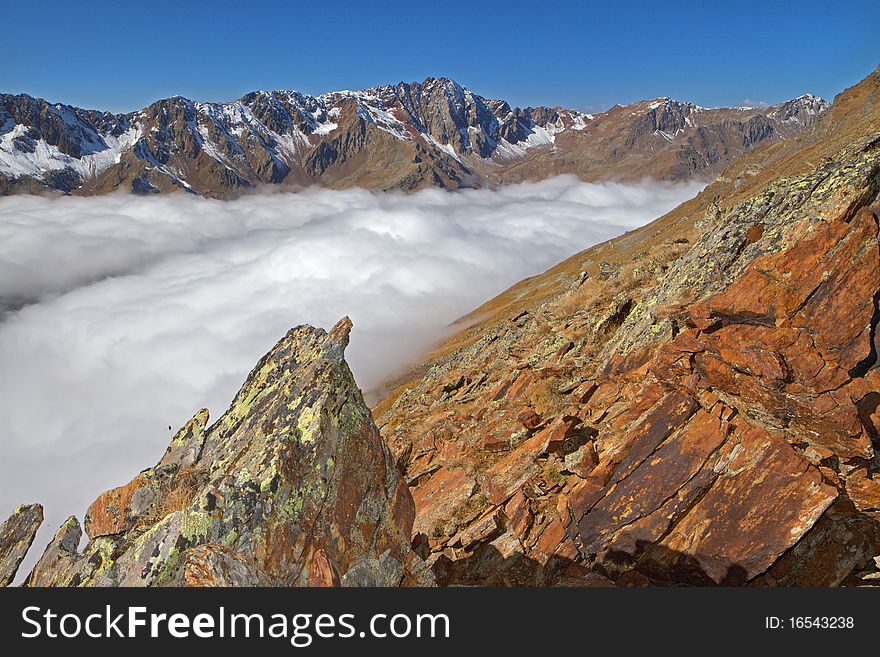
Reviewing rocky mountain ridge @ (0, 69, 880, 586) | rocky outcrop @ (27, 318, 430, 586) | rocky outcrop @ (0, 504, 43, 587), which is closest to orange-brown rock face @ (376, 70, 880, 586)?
rocky mountain ridge @ (0, 69, 880, 586)

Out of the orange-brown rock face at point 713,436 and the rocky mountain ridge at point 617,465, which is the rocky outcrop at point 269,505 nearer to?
the rocky mountain ridge at point 617,465

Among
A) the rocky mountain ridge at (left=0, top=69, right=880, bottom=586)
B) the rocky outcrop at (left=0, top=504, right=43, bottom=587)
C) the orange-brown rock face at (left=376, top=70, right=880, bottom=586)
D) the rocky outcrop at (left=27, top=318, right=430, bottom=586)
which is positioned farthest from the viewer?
the orange-brown rock face at (left=376, top=70, right=880, bottom=586)

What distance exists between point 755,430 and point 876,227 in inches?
396

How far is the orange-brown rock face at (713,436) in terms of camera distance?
1404 centimetres

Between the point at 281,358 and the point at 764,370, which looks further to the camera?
the point at 764,370

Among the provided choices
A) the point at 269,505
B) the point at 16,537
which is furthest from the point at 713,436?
the point at 16,537

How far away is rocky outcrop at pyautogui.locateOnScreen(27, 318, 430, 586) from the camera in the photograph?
407 inches

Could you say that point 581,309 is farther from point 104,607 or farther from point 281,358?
point 104,607

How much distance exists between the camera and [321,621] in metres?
9.54

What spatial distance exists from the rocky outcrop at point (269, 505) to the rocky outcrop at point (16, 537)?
1.19 meters

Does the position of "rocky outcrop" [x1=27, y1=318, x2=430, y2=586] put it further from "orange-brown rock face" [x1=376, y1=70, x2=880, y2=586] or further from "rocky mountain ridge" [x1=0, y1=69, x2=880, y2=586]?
"orange-brown rock face" [x1=376, y1=70, x2=880, y2=586]

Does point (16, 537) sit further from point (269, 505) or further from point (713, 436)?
point (713, 436)

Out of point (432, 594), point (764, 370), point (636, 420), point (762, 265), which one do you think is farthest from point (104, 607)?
point (762, 265)

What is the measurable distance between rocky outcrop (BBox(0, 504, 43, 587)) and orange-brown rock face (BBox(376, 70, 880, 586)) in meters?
11.7
